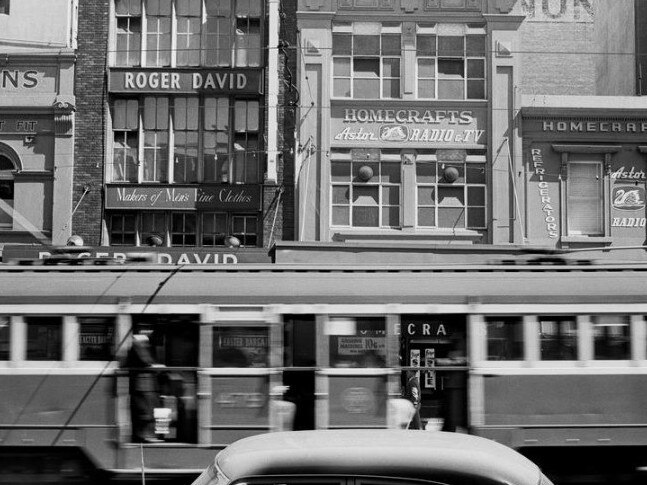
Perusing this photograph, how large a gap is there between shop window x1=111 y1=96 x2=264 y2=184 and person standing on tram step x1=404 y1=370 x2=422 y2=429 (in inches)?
486

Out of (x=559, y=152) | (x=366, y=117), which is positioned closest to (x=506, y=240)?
(x=559, y=152)

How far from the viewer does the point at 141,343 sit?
401 inches

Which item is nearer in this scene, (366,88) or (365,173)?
(365,173)

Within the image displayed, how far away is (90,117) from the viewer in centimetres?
2367

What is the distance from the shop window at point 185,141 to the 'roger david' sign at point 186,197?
1.26 ft

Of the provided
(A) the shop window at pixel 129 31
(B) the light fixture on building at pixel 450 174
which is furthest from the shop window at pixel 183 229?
(B) the light fixture on building at pixel 450 174

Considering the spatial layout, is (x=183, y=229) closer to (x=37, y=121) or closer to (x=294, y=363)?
(x=37, y=121)

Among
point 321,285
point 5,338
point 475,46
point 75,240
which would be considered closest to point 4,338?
point 5,338

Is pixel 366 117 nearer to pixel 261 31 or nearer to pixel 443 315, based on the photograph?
pixel 261 31

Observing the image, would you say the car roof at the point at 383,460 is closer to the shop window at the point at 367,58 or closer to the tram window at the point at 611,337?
the tram window at the point at 611,337

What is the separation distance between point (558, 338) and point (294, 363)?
10.5 ft

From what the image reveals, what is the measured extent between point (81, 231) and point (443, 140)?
33.5ft

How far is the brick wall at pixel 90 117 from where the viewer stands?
23438 millimetres

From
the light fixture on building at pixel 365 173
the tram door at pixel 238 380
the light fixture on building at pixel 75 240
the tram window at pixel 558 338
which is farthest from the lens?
the light fixture on building at pixel 365 173
